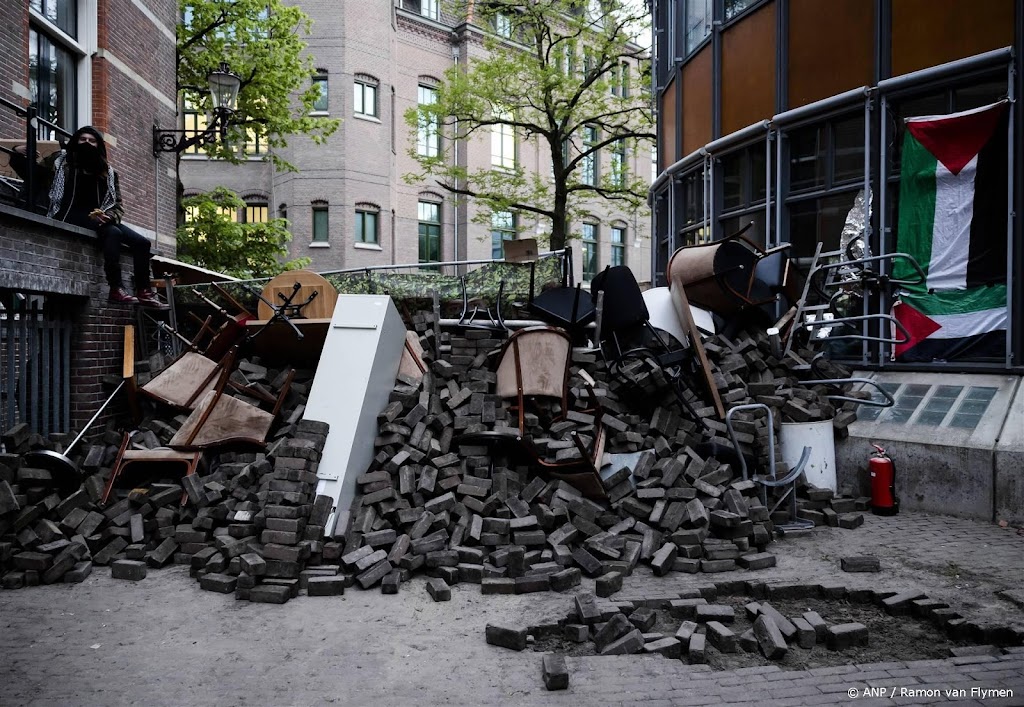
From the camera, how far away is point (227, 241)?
19.8 metres

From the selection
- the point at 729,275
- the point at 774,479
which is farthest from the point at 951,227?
the point at 774,479

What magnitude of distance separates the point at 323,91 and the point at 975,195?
23.1 meters

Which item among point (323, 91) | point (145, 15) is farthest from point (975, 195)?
point (323, 91)

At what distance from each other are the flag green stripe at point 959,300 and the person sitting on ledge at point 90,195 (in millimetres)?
10026

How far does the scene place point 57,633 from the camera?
517 cm

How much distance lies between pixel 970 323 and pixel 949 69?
3.28 metres

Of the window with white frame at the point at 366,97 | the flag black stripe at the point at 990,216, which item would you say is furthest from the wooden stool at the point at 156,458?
the window with white frame at the point at 366,97

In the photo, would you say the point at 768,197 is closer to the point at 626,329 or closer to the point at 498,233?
the point at 626,329

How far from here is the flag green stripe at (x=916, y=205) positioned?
9758 millimetres

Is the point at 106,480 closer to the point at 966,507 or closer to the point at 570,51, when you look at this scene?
the point at 966,507

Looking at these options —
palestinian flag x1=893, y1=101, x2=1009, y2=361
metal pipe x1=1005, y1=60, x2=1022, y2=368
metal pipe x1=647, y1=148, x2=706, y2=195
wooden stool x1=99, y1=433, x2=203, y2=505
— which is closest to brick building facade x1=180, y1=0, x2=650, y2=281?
metal pipe x1=647, y1=148, x2=706, y2=195

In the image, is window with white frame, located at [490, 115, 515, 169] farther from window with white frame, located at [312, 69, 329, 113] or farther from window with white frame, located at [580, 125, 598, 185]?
window with white frame, located at [312, 69, 329, 113]

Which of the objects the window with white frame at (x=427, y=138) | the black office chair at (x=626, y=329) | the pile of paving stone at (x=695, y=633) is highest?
the window with white frame at (x=427, y=138)

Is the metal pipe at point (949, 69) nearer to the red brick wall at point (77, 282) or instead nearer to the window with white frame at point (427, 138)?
the red brick wall at point (77, 282)
